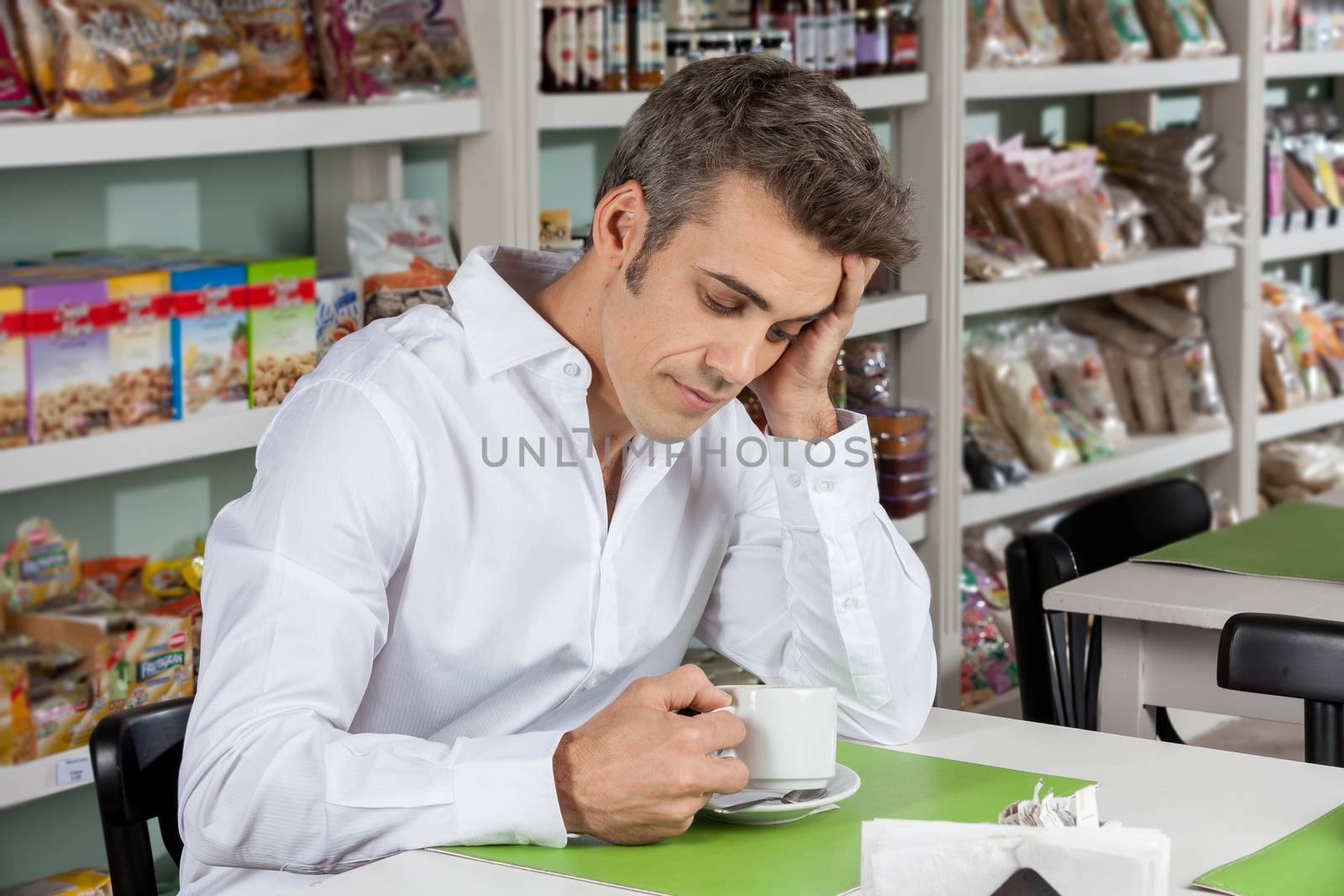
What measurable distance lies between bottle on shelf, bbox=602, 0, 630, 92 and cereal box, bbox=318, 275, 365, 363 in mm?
549

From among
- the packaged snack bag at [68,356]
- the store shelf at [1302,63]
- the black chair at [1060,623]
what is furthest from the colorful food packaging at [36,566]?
the store shelf at [1302,63]

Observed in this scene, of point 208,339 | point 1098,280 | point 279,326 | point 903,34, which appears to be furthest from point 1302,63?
point 208,339

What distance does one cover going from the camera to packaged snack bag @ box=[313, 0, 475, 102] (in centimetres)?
235

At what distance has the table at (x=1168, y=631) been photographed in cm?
193

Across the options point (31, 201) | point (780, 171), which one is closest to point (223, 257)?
point (31, 201)

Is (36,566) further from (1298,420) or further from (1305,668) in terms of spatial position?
(1298,420)

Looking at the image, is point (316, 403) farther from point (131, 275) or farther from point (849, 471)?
point (131, 275)

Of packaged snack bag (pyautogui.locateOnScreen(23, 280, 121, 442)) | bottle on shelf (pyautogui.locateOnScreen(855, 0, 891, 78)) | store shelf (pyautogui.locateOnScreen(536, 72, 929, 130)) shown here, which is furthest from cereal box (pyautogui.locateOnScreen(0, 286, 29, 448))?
bottle on shelf (pyautogui.locateOnScreen(855, 0, 891, 78))

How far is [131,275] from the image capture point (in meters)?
2.10

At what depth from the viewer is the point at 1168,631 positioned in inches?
78.5

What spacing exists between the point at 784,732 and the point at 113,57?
54.0 inches

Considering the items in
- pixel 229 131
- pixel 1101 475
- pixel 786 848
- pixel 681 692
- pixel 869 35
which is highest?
pixel 869 35

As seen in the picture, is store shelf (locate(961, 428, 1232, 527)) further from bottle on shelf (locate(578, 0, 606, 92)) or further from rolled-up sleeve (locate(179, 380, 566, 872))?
rolled-up sleeve (locate(179, 380, 566, 872))

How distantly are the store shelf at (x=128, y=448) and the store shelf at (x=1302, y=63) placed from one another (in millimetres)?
2874
